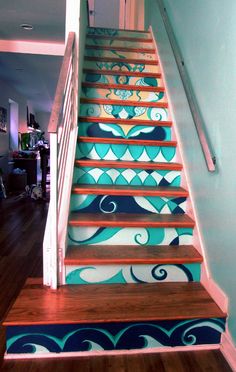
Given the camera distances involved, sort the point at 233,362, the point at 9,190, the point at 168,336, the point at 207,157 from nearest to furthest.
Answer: the point at 233,362 < the point at 168,336 < the point at 207,157 < the point at 9,190

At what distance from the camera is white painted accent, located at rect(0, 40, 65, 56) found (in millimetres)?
4820

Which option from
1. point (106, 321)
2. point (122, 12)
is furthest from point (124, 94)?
point (122, 12)

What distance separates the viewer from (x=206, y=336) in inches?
62.5

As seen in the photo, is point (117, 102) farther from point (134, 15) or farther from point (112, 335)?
point (134, 15)

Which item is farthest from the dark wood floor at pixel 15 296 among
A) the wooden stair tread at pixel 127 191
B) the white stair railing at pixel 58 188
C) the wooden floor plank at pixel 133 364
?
the wooden stair tread at pixel 127 191

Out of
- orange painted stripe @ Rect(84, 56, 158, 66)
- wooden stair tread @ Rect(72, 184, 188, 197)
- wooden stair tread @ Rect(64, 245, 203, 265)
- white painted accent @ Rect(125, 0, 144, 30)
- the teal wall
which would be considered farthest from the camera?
white painted accent @ Rect(125, 0, 144, 30)

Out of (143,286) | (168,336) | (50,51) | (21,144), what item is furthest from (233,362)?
(21,144)

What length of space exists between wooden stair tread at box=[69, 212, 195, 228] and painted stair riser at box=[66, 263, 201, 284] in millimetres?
265

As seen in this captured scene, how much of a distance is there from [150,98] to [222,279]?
6.53 ft

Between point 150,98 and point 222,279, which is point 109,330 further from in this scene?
point 150,98

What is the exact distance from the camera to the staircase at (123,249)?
4.92 feet

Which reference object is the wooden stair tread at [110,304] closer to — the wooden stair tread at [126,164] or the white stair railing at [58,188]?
the white stair railing at [58,188]

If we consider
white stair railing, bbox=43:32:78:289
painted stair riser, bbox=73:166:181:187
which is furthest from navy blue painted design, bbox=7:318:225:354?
painted stair riser, bbox=73:166:181:187

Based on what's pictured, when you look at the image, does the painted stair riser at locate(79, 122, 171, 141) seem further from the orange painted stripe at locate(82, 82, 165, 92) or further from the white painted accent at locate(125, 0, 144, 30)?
the white painted accent at locate(125, 0, 144, 30)
